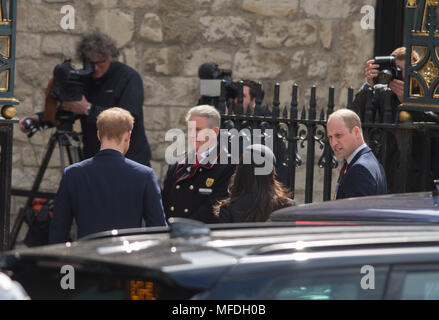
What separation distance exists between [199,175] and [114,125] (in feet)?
3.26

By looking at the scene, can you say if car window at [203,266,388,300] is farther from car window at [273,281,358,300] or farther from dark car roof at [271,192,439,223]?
dark car roof at [271,192,439,223]

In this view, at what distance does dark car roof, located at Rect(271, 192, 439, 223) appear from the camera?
3307 mm

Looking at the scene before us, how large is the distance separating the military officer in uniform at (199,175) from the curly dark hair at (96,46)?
7.34ft

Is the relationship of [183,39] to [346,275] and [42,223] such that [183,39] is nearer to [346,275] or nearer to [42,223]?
[42,223]

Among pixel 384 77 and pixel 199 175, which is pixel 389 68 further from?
pixel 199 175

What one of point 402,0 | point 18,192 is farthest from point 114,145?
point 402,0

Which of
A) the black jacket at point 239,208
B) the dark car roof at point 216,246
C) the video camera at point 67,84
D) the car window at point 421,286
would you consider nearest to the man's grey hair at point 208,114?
the black jacket at point 239,208

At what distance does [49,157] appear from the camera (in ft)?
29.2

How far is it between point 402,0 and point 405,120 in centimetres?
367

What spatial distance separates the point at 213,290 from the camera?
238cm

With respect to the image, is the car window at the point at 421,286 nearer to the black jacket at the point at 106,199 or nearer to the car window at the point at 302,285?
the car window at the point at 302,285

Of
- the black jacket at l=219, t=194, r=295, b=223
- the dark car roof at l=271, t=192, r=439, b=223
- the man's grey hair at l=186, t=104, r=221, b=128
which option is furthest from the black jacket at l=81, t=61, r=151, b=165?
the dark car roof at l=271, t=192, r=439, b=223

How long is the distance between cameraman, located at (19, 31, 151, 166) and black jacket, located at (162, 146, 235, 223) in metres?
2.02

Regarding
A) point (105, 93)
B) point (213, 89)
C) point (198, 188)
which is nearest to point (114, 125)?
point (198, 188)
